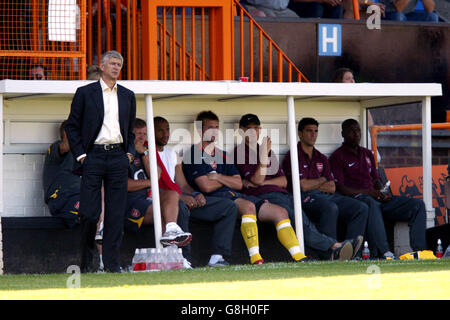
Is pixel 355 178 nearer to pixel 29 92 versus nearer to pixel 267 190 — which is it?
pixel 267 190

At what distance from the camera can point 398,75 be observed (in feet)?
51.4

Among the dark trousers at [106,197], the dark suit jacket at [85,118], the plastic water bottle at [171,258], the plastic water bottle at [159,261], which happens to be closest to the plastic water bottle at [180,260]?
the plastic water bottle at [171,258]

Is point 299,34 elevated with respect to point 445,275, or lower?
elevated

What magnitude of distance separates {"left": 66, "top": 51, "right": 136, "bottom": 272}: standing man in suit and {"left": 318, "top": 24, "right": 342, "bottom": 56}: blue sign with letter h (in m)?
5.88

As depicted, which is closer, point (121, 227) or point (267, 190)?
point (121, 227)

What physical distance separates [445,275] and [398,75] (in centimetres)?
757

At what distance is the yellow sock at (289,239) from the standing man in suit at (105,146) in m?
2.15

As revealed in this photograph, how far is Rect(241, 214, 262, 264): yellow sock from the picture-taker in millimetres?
11062

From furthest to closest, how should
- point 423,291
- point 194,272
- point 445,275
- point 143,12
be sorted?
point 143,12 → point 194,272 → point 445,275 → point 423,291

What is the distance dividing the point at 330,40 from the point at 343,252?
4.84 m

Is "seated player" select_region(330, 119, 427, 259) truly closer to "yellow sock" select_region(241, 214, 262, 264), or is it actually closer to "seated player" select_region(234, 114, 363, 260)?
"seated player" select_region(234, 114, 363, 260)

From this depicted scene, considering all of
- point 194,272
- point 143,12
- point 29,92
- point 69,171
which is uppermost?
point 143,12
